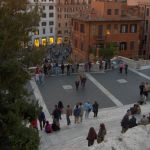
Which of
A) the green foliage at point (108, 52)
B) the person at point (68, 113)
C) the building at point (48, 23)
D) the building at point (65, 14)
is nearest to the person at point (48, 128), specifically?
the person at point (68, 113)

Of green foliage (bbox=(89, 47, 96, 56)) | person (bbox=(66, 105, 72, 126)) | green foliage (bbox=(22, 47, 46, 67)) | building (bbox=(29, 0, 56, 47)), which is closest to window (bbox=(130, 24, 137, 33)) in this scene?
green foliage (bbox=(89, 47, 96, 56))

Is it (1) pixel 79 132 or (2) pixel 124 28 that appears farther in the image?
(2) pixel 124 28

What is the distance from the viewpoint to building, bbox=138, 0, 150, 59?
61.8m

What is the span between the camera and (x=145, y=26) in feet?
205

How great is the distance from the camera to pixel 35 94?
26469mm

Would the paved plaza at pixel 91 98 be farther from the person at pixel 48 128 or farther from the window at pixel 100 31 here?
the window at pixel 100 31

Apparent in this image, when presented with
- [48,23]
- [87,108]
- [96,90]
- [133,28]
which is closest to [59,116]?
[87,108]

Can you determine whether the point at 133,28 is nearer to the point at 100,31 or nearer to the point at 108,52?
the point at 100,31

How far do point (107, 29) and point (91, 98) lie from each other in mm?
29785

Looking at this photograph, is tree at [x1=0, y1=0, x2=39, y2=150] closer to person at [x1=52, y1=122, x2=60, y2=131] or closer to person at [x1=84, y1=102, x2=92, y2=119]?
person at [x1=52, y1=122, x2=60, y2=131]

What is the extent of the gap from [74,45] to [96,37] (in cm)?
780

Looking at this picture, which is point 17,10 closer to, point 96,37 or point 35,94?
point 35,94

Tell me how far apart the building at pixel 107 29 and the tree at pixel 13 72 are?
40.7m

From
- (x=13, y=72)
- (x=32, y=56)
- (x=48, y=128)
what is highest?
(x=32, y=56)
